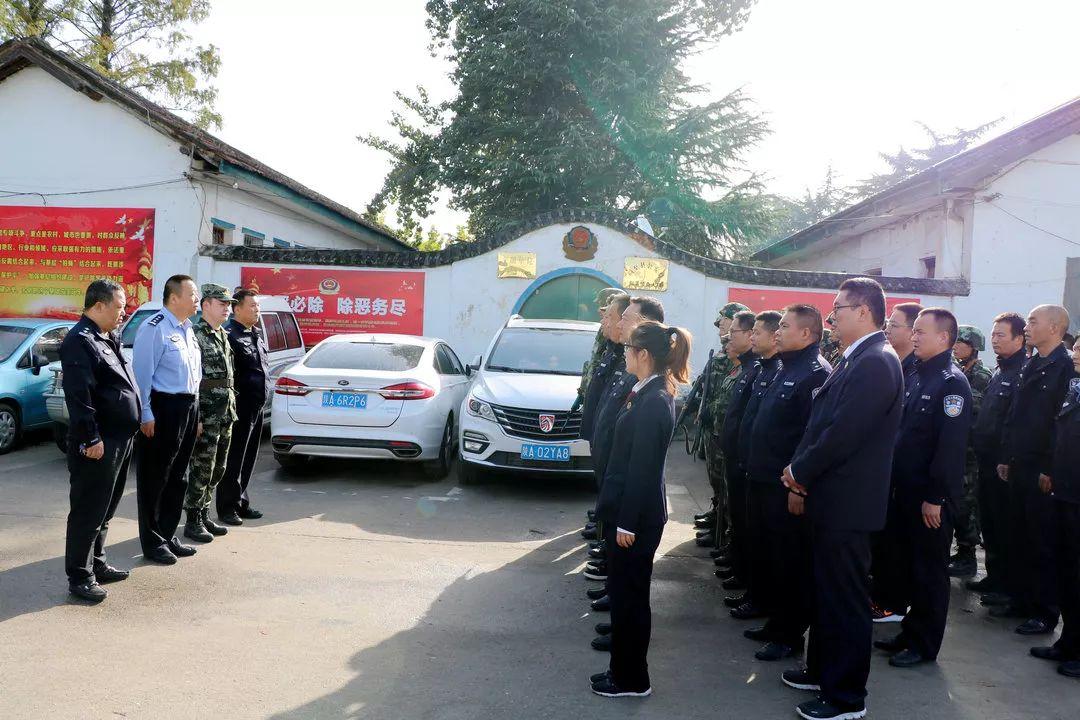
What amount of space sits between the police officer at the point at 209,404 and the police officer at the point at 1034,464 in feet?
18.1

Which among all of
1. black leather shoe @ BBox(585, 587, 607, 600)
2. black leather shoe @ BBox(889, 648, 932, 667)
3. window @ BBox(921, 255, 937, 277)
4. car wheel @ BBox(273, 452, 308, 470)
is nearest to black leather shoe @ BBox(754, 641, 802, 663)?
black leather shoe @ BBox(889, 648, 932, 667)

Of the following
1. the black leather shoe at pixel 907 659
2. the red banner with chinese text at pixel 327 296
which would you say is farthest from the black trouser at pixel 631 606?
the red banner with chinese text at pixel 327 296

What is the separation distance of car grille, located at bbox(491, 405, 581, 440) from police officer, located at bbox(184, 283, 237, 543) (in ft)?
8.86

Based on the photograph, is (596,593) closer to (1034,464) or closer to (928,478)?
(928,478)

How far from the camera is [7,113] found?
1470cm

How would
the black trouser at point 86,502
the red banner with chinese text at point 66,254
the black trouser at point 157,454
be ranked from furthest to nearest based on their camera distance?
the red banner with chinese text at point 66,254, the black trouser at point 157,454, the black trouser at point 86,502

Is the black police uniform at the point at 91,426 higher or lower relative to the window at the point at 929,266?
lower

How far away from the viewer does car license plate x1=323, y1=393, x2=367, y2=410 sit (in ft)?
27.2

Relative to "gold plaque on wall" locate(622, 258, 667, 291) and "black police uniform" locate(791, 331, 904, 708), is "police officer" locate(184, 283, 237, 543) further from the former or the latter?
"gold plaque on wall" locate(622, 258, 667, 291)

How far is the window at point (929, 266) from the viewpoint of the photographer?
14836 mm

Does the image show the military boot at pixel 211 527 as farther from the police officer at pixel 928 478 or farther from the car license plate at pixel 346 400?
the police officer at pixel 928 478

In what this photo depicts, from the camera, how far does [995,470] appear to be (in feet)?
19.3

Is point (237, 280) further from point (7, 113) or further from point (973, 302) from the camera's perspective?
point (973, 302)

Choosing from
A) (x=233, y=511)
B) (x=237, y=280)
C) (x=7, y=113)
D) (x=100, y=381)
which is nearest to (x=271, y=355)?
(x=237, y=280)
